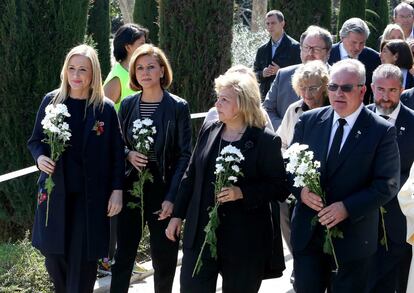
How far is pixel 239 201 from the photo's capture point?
5.83 meters

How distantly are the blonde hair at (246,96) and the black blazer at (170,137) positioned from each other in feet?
2.81

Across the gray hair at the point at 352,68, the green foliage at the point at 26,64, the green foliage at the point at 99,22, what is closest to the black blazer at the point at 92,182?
the gray hair at the point at 352,68

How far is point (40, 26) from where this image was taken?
911 cm

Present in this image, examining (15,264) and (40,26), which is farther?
(40,26)

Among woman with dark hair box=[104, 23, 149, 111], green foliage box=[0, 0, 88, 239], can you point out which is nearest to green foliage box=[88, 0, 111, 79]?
green foliage box=[0, 0, 88, 239]

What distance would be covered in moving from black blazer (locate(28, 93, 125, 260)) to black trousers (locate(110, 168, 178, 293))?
0.33 meters

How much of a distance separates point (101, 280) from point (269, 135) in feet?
8.84

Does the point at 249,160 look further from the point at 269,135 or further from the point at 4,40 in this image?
the point at 4,40

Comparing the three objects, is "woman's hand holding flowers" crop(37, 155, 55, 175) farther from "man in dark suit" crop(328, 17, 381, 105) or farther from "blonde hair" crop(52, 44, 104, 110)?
"man in dark suit" crop(328, 17, 381, 105)

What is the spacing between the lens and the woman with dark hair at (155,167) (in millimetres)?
6680

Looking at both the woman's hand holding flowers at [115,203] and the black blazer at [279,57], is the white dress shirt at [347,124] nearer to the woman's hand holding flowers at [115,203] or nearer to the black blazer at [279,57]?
the woman's hand holding flowers at [115,203]

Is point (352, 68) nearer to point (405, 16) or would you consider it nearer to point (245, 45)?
point (405, 16)

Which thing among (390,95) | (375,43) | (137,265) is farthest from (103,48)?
(390,95)

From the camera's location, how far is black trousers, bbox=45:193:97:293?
6.25 meters
